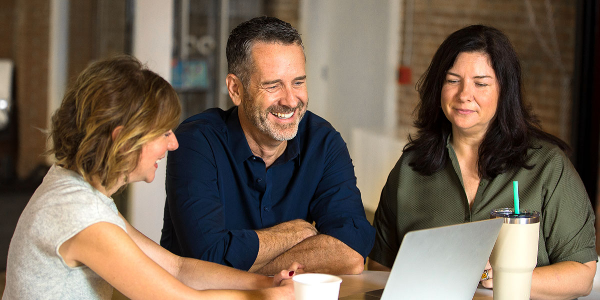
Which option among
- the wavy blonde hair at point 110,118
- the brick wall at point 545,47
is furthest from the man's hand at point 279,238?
the brick wall at point 545,47

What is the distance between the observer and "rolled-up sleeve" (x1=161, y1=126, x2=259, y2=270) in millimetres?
1604

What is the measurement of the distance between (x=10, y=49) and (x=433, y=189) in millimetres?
2653

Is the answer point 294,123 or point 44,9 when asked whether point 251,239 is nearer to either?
point 294,123

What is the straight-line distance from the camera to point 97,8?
12.3ft

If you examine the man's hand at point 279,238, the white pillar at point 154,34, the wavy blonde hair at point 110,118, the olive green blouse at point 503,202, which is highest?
the white pillar at point 154,34

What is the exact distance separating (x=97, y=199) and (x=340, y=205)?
2.81 ft

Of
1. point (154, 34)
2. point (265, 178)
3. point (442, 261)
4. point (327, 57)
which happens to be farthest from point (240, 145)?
point (327, 57)

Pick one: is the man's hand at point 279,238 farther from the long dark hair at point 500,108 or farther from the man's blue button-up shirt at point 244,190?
the long dark hair at point 500,108

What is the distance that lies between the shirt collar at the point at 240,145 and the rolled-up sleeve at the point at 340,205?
A: 10 cm

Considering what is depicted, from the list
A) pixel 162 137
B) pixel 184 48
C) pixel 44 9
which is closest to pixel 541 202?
pixel 162 137

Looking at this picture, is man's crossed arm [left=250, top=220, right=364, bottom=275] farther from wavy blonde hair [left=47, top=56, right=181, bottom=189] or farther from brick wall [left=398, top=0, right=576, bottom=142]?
brick wall [left=398, top=0, right=576, bottom=142]

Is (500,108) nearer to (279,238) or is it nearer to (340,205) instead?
(340,205)

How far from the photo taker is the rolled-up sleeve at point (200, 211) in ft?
5.26

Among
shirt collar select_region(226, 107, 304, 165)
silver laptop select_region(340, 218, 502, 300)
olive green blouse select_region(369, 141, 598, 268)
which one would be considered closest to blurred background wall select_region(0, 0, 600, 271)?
shirt collar select_region(226, 107, 304, 165)
